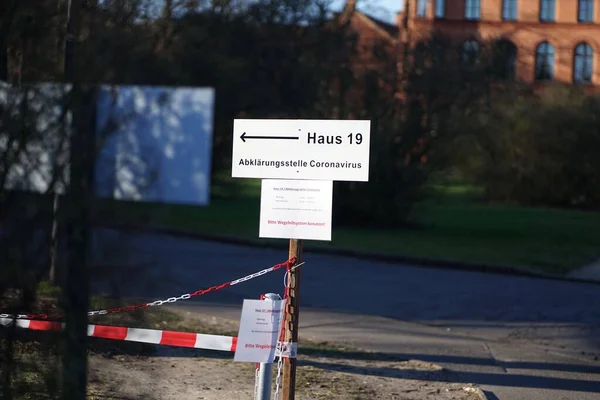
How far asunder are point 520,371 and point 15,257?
6652 millimetres

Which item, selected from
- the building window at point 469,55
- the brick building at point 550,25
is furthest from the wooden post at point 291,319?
the brick building at point 550,25

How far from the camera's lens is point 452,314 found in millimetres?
12469

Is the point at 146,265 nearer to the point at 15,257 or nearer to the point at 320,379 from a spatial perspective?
the point at 15,257

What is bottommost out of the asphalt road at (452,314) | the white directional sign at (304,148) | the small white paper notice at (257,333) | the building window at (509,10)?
the asphalt road at (452,314)

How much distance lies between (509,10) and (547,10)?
2.77 meters

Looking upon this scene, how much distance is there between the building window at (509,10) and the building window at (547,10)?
2.07 metres

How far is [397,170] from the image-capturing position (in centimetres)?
2270

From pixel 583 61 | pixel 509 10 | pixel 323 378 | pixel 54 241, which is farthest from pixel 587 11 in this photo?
pixel 54 241

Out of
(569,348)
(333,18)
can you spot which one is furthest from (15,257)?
(333,18)

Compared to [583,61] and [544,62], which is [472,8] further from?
[583,61]

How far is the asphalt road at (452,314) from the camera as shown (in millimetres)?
9172

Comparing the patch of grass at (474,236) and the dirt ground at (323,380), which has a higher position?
the patch of grass at (474,236)

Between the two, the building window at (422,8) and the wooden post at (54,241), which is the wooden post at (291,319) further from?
the building window at (422,8)

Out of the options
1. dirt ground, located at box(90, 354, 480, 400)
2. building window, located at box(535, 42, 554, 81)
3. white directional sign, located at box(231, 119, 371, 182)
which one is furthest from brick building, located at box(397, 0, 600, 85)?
white directional sign, located at box(231, 119, 371, 182)
